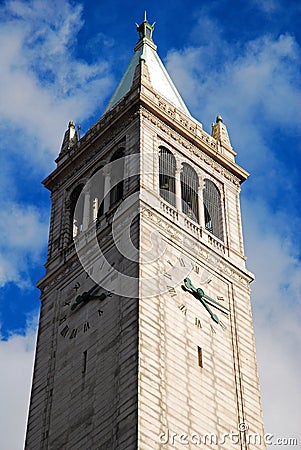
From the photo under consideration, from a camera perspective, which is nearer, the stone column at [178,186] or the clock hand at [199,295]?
the clock hand at [199,295]

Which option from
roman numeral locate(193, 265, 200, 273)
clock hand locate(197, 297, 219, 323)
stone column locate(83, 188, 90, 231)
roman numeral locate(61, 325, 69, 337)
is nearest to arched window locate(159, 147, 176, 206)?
stone column locate(83, 188, 90, 231)

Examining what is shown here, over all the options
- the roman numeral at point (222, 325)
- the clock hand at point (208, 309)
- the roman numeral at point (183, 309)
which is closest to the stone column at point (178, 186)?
the clock hand at point (208, 309)

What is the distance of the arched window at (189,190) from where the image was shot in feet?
179

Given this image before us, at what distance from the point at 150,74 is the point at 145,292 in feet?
61.8

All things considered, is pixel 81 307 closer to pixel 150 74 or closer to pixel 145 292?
pixel 145 292

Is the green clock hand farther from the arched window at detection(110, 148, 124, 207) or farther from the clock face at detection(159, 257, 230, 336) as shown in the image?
the arched window at detection(110, 148, 124, 207)

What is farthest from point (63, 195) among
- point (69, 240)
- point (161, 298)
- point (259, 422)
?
point (259, 422)

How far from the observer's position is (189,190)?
180 feet

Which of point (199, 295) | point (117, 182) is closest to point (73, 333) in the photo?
point (199, 295)

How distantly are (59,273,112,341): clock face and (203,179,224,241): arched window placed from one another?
7896 mm

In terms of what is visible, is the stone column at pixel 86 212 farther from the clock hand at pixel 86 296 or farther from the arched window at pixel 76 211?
the clock hand at pixel 86 296

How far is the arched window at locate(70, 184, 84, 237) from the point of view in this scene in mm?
54031

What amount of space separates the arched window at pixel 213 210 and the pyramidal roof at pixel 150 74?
5.81m

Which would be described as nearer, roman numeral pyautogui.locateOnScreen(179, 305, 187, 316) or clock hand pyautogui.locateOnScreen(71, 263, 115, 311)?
roman numeral pyautogui.locateOnScreen(179, 305, 187, 316)
